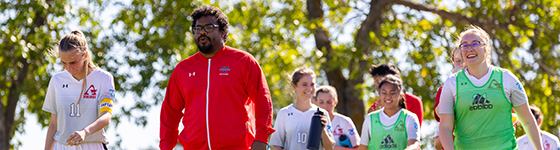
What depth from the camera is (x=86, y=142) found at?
5027mm

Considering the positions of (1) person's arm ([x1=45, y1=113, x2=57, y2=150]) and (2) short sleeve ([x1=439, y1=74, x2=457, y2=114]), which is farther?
(1) person's arm ([x1=45, y1=113, x2=57, y2=150])

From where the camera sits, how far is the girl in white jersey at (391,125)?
5988 mm

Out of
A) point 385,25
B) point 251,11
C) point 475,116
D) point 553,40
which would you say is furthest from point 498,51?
point 475,116

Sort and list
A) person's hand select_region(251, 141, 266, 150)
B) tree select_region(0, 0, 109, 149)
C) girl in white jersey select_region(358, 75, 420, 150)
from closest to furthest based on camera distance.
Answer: person's hand select_region(251, 141, 266, 150) < girl in white jersey select_region(358, 75, 420, 150) < tree select_region(0, 0, 109, 149)

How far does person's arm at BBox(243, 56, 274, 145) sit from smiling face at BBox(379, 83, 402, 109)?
2041 mm

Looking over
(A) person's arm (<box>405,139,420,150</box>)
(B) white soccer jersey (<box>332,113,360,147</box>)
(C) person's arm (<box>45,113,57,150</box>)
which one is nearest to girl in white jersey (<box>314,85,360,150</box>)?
(B) white soccer jersey (<box>332,113,360,147</box>)

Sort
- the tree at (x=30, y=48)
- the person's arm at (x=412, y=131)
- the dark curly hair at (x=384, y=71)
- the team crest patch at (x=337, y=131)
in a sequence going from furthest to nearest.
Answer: the tree at (x=30, y=48), the dark curly hair at (x=384, y=71), the team crest patch at (x=337, y=131), the person's arm at (x=412, y=131)

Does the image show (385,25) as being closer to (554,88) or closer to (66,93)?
(554,88)

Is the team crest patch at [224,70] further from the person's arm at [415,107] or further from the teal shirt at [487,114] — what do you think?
the person's arm at [415,107]

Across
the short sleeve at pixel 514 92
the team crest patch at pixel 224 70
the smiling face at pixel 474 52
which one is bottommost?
the short sleeve at pixel 514 92

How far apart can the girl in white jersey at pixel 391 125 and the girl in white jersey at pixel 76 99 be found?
8.25ft

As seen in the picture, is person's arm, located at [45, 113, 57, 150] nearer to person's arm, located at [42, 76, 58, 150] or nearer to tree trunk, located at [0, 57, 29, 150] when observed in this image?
person's arm, located at [42, 76, 58, 150]

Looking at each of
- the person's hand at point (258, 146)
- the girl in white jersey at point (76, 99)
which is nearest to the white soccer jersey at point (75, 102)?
the girl in white jersey at point (76, 99)

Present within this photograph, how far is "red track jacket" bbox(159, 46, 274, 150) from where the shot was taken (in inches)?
176
